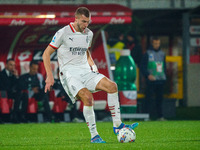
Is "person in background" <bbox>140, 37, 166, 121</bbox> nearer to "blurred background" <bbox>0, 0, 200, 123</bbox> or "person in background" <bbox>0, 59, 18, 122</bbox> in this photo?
"blurred background" <bbox>0, 0, 200, 123</bbox>

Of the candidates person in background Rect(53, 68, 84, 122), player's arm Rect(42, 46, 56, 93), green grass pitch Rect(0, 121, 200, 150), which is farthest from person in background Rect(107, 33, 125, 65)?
player's arm Rect(42, 46, 56, 93)

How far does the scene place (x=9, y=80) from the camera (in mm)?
14570

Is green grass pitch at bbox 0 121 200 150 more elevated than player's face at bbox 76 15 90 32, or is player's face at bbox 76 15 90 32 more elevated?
player's face at bbox 76 15 90 32

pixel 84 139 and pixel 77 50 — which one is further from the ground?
pixel 77 50

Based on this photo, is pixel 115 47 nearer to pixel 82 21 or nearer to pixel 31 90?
pixel 31 90

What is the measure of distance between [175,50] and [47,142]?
2217 centimetres

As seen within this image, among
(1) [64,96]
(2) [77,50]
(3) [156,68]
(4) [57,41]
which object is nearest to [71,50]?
(2) [77,50]

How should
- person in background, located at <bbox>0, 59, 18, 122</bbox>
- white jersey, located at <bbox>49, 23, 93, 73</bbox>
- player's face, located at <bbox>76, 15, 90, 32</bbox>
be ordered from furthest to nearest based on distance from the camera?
person in background, located at <bbox>0, 59, 18, 122</bbox>
white jersey, located at <bbox>49, 23, 93, 73</bbox>
player's face, located at <bbox>76, 15, 90, 32</bbox>

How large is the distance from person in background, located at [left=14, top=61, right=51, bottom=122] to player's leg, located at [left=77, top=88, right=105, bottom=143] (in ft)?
20.1

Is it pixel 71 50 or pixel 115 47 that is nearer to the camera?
pixel 71 50

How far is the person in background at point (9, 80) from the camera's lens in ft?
47.6

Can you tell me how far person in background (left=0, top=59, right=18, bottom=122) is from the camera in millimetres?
14516

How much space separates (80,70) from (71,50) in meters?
0.33

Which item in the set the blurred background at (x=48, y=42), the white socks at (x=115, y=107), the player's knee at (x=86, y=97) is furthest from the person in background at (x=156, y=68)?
the player's knee at (x=86, y=97)
